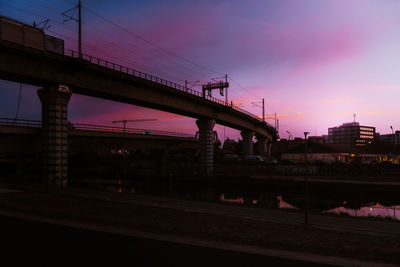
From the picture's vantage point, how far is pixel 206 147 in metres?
58.3

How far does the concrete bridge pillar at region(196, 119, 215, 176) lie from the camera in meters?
57.6

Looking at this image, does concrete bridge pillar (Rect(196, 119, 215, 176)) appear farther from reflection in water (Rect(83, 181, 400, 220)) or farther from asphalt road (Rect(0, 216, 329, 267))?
asphalt road (Rect(0, 216, 329, 267))

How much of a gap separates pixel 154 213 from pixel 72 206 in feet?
17.3

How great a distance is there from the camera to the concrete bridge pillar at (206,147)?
5756 cm

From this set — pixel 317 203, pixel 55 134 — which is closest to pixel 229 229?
pixel 55 134

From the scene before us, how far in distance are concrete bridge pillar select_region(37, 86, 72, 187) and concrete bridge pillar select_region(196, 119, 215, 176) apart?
3039cm

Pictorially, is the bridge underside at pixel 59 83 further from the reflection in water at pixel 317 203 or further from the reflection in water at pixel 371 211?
the reflection in water at pixel 371 211

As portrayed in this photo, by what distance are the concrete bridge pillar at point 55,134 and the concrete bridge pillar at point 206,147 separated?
30387 millimetres

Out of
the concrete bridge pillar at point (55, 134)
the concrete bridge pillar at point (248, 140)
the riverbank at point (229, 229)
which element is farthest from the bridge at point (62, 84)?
the concrete bridge pillar at point (248, 140)

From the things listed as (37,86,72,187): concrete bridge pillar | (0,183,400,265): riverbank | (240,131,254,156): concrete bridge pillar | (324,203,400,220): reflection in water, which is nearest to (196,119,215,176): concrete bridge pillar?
(240,131,254,156): concrete bridge pillar

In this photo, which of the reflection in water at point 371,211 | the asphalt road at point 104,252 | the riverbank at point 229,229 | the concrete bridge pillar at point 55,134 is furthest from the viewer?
the concrete bridge pillar at point 55,134

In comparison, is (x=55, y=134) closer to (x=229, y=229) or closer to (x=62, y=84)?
(x=62, y=84)

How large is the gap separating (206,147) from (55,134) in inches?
1295

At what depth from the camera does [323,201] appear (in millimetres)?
34125
